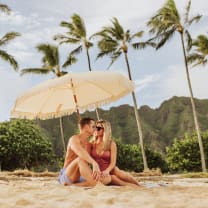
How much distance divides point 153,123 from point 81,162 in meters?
81.6

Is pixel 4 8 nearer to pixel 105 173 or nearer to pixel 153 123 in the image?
pixel 105 173

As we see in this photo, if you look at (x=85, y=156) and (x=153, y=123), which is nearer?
(x=85, y=156)

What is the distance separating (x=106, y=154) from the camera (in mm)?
6879

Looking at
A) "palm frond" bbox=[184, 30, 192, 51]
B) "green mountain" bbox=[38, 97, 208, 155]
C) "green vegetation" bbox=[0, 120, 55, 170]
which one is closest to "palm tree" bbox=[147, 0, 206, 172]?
"palm frond" bbox=[184, 30, 192, 51]

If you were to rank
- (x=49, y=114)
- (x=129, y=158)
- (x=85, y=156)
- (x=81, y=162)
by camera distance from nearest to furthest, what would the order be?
(x=85, y=156) → (x=81, y=162) → (x=49, y=114) → (x=129, y=158)

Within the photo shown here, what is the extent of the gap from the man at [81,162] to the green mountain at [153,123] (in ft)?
225

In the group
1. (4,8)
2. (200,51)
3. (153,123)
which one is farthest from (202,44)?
(153,123)

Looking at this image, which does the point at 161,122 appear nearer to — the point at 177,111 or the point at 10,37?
the point at 177,111

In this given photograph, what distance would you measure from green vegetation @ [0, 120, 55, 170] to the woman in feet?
86.4

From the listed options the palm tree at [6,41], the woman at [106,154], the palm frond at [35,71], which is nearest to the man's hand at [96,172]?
the woman at [106,154]

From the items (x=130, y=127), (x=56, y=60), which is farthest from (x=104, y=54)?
(x=130, y=127)

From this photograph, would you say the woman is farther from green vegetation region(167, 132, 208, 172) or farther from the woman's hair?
green vegetation region(167, 132, 208, 172)

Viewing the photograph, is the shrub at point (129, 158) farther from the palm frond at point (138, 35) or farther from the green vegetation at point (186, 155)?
the palm frond at point (138, 35)

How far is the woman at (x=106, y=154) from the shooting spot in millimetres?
6738
